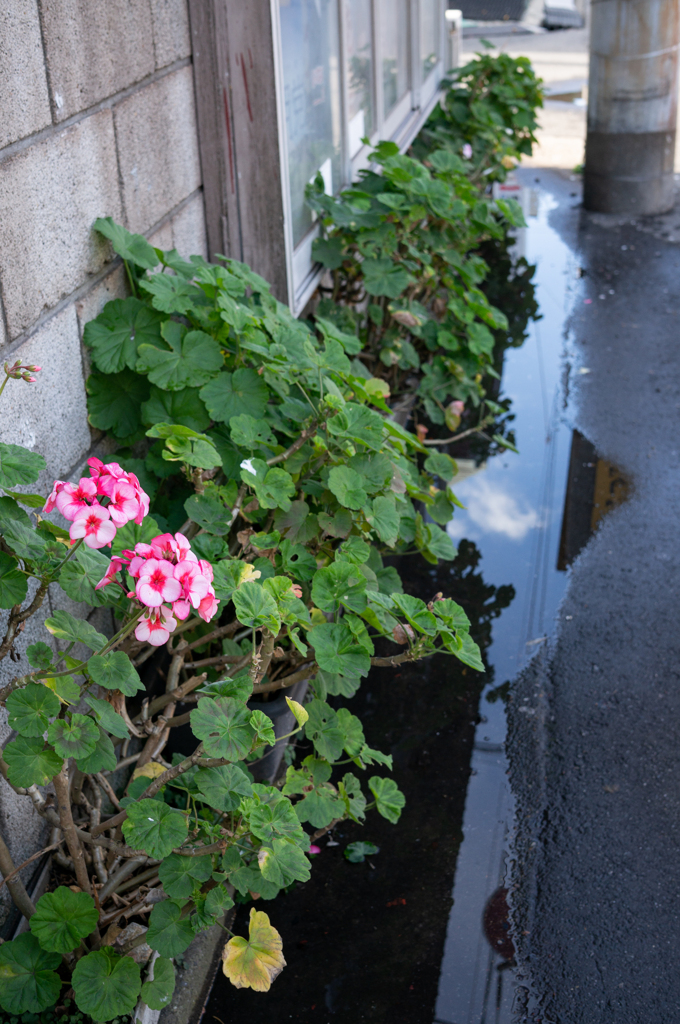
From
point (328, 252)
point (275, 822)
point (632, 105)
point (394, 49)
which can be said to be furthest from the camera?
point (632, 105)

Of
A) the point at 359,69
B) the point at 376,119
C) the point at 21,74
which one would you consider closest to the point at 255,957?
the point at 21,74

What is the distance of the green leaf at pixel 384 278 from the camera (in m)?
3.64

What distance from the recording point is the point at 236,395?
89.4 inches

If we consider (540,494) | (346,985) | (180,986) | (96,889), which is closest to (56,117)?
(96,889)

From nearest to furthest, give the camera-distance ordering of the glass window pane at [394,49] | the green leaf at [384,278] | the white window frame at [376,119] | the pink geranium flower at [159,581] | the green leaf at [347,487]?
the pink geranium flower at [159,581] < the green leaf at [347,487] < the white window frame at [376,119] < the green leaf at [384,278] < the glass window pane at [394,49]

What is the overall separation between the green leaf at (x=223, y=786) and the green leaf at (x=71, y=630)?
299 millimetres

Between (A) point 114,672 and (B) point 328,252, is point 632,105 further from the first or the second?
(A) point 114,672

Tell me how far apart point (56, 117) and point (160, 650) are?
1.42 m

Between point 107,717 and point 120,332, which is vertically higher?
point 120,332

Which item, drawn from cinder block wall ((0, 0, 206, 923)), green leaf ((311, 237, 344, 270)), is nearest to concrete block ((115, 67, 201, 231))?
cinder block wall ((0, 0, 206, 923))

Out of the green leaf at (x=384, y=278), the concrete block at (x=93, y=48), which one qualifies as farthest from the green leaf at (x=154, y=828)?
the green leaf at (x=384, y=278)

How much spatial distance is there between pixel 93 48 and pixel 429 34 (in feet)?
19.8

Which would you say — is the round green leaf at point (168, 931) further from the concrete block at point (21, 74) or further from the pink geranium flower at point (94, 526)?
the concrete block at point (21, 74)

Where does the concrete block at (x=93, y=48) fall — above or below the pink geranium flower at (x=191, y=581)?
above
